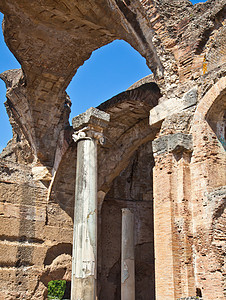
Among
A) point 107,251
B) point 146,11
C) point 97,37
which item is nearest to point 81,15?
point 97,37

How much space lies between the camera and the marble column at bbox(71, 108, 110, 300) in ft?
22.5

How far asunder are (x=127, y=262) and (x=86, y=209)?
140 inches

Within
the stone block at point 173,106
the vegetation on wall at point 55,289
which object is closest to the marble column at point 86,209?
the stone block at point 173,106

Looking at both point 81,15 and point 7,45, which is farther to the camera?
point 7,45

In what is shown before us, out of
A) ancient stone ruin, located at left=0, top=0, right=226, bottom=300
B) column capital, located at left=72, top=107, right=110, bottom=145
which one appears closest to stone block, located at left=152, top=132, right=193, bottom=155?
ancient stone ruin, located at left=0, top=0, right=226, bottom=300

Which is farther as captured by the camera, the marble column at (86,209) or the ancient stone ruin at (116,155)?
the marble column at (86,209)

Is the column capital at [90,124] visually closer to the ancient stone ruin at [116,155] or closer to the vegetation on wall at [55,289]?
the ancient stone ruin at [116,155]

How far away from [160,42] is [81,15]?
209 cm

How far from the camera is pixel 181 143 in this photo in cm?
666

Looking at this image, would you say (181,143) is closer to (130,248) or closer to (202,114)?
(202,114)

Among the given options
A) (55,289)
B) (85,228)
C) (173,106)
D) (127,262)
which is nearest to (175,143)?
(173,106)

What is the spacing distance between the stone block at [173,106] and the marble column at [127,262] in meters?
4.00

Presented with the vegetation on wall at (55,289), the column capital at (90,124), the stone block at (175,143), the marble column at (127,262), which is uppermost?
the column capital at (90,124)

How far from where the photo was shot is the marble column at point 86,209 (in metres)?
6.85
